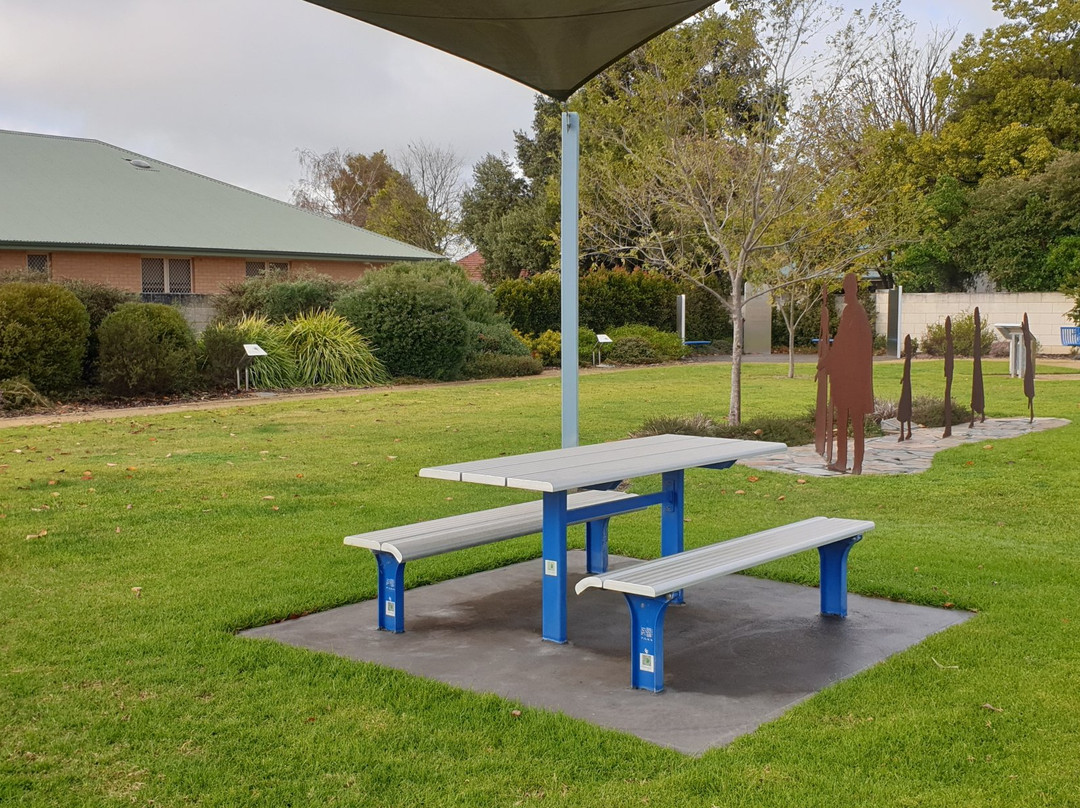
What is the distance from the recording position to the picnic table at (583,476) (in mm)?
4801

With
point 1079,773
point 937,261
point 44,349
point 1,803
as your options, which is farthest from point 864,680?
point 937,261

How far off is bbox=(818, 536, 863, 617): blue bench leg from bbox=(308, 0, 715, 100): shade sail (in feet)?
9.53

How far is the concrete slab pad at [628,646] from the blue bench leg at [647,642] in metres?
0.06

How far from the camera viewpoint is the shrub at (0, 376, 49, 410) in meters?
15.1

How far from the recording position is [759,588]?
611 centimetres

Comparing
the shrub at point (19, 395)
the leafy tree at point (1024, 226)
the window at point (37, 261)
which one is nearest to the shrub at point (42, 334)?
Answer: the shrub at point (19, 395)

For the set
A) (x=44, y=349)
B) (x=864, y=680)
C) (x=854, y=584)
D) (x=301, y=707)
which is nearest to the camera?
(x=301, y=707)

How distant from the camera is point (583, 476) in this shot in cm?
475

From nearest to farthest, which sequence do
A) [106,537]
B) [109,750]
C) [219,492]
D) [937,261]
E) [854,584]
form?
[109,750] → [854,584] → [106,537] → [219,492] → [937,261]

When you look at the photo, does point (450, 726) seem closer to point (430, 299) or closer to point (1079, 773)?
point (1079, 773)

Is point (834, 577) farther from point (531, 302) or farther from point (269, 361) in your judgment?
point (531, 302)

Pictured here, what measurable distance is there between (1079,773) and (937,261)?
30.9 metres

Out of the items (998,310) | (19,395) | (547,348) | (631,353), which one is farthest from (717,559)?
(998,310)

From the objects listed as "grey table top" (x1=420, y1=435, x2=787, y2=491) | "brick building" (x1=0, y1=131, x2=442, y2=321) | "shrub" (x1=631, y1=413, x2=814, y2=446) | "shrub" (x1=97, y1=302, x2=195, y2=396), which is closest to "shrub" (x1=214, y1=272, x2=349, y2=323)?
"brick building" (x1=0, y1=131, x2=442, y2=321)
